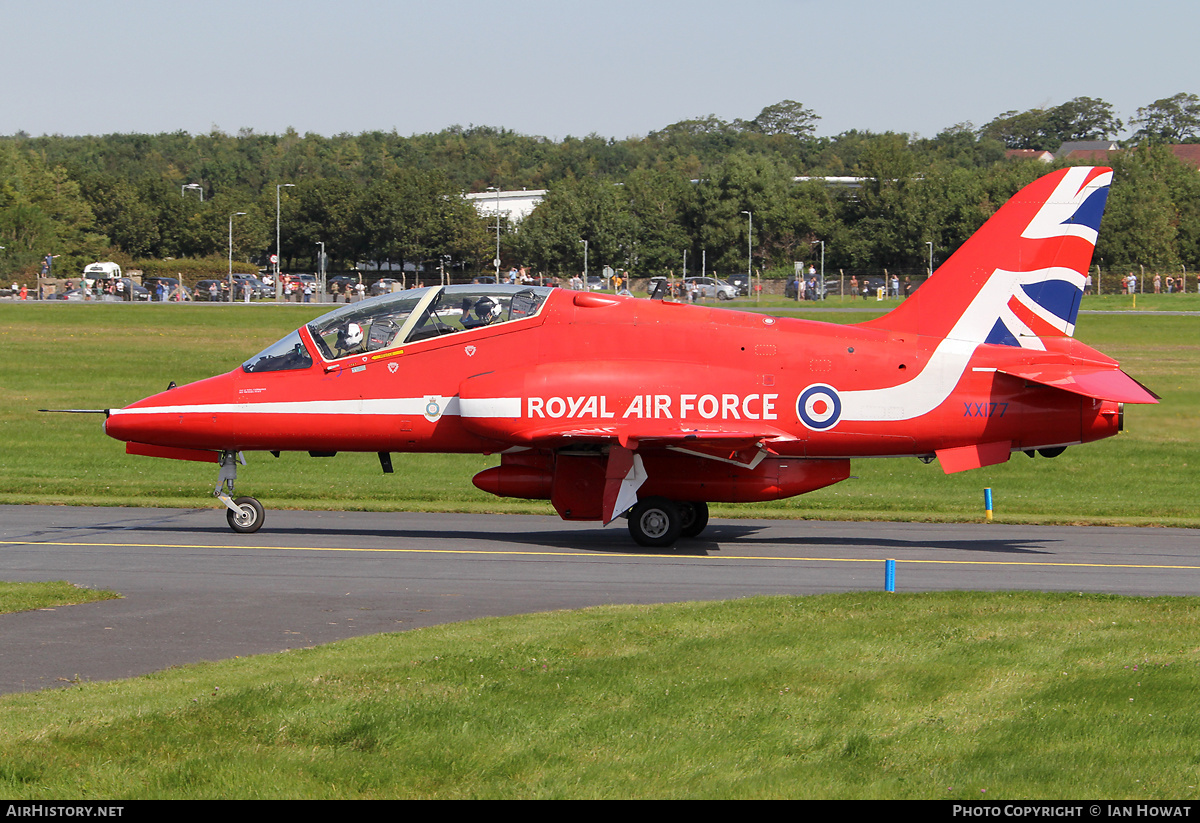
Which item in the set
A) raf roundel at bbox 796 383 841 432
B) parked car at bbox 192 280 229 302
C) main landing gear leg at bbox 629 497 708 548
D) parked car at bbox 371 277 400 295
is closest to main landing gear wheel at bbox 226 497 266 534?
main landing gear leg at bbox 629 497 708 548

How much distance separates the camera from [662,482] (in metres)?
17.7

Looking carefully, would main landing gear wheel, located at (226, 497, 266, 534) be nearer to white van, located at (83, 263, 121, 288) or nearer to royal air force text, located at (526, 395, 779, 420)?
royal air force text, located at (526, 395, 779, 420)

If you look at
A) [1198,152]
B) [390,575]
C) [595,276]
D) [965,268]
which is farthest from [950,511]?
[1198,152]

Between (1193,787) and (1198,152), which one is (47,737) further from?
(1198,152)

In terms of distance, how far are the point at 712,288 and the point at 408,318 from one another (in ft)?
211

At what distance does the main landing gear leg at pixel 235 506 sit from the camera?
1827 centimetres

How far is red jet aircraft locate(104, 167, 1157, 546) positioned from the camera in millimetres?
17172

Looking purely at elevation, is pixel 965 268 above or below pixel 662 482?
above

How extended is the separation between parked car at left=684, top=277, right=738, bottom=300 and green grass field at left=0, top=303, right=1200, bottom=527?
3716 centimetres

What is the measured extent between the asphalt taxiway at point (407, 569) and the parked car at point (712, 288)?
2289 inches

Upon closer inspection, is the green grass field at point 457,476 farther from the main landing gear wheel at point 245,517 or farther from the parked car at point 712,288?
the parked car at point 712,288

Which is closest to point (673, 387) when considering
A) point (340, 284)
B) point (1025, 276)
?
point (1025, 276)

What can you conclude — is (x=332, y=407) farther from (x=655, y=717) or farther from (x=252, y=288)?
(x=252, y=288)

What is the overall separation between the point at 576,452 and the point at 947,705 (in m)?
9.20
